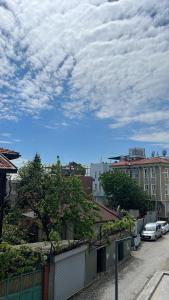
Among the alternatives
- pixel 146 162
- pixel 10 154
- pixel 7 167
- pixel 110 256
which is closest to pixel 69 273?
pixel 110 256

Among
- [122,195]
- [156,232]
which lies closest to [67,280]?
[156,232]

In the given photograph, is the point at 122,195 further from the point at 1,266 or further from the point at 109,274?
the point at 1,266

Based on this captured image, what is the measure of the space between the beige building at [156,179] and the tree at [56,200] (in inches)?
1636

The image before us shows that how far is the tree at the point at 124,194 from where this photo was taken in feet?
166

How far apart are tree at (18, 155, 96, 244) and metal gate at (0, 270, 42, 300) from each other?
3140mm

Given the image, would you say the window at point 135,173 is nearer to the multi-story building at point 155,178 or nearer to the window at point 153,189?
the multi-story building at point 155,178

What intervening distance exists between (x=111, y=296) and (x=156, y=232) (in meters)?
20.6

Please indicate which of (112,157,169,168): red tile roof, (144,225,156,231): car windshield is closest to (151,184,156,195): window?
(112,157,169,168): red tile roof

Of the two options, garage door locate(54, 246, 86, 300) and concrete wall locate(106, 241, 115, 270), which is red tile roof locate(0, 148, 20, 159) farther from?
concrete wall locate(106, 241, 115, 270)

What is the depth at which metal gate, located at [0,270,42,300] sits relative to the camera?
1350cm

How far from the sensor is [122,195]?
50688mm

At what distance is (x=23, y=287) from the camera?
14.4m

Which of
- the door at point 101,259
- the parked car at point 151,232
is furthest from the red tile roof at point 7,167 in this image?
the parked car at point 151,232

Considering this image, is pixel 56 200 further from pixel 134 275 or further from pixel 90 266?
pixel 134 275
